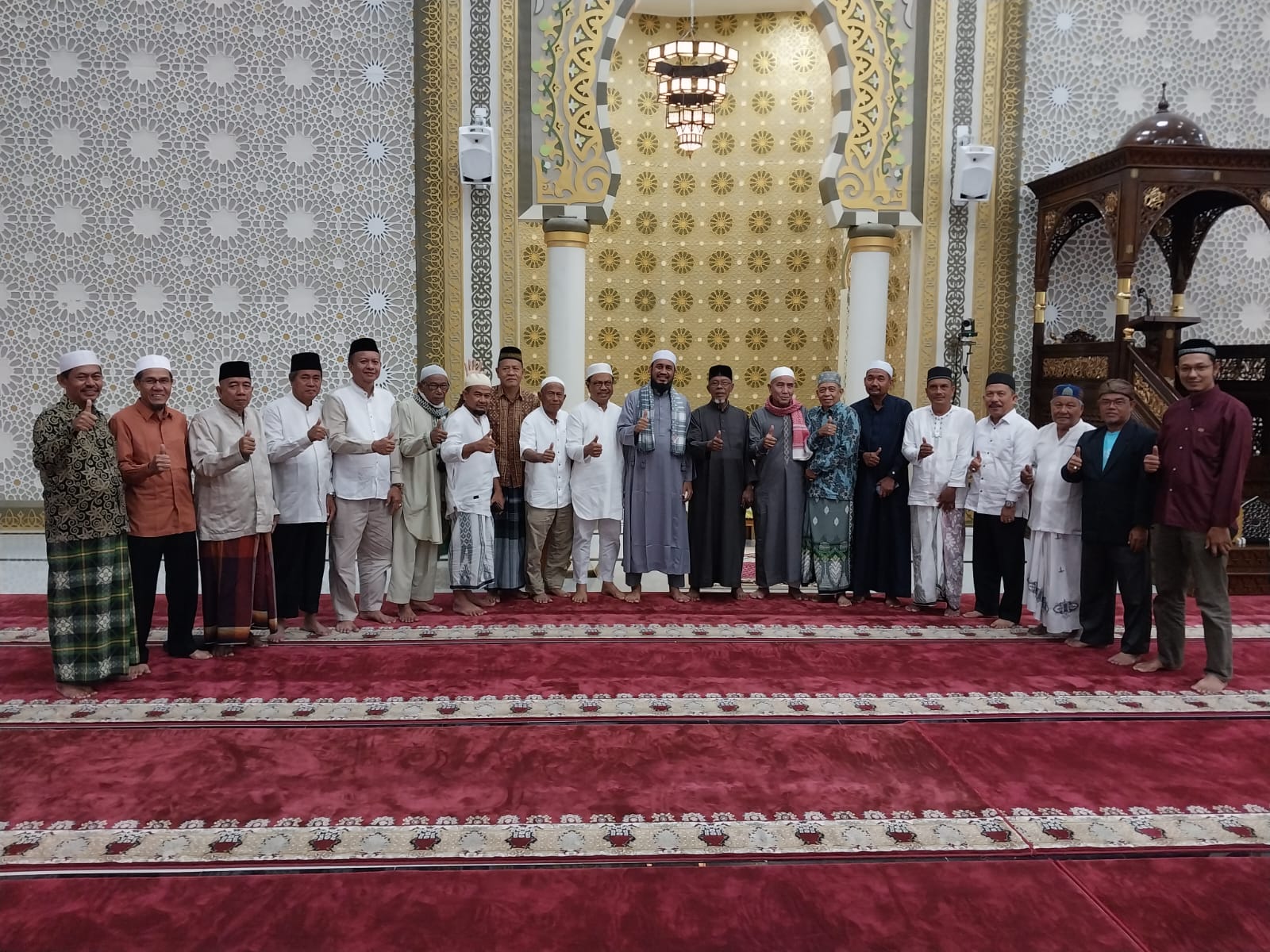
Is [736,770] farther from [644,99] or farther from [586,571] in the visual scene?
[644,99]

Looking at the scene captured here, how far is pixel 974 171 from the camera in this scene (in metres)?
5.61

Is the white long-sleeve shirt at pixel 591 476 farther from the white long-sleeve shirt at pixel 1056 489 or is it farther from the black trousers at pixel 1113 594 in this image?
the black trousers at pixel 1113 594

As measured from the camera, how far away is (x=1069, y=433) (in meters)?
3.79

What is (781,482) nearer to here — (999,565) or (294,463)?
(999,565)

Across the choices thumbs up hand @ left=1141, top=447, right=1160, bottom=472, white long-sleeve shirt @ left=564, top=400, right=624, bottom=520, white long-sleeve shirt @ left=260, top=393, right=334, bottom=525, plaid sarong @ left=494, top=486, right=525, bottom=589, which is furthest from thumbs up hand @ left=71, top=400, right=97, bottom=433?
thumbs up hand @ left=1141, top=447, right=1160, bottom=472

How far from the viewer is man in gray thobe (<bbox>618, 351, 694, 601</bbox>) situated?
4379 millimetres

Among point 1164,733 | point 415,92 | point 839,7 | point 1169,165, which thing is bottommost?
point 1164,733

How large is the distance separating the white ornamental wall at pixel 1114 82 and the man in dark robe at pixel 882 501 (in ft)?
6.71

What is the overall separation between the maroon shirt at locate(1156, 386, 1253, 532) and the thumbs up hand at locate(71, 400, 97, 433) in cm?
362

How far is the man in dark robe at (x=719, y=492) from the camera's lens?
14.5 feet

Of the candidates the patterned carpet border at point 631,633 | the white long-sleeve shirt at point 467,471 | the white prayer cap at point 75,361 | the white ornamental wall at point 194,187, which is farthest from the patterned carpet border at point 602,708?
the white ornamental wall at point 194,187

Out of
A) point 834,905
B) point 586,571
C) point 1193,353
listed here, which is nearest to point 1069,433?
point 1193,353

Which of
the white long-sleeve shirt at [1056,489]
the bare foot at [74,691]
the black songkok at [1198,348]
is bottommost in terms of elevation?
the bare foot at [74,691]

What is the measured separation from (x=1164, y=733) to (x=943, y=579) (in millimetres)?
1575
